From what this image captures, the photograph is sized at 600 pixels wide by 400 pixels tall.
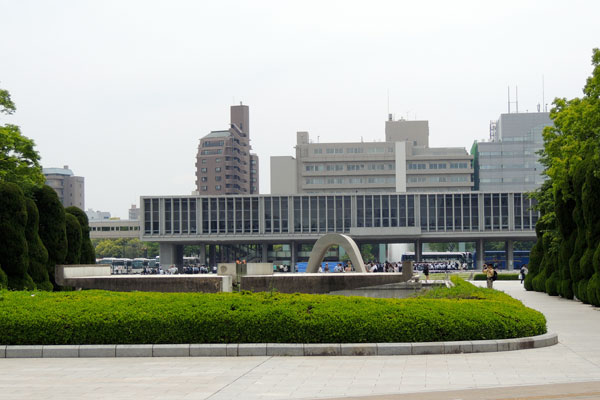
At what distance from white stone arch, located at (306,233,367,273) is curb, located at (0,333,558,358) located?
29.7 metres

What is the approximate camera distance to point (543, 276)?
148 ft

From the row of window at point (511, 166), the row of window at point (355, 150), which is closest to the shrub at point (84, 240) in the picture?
the row of window at point (355, 150)

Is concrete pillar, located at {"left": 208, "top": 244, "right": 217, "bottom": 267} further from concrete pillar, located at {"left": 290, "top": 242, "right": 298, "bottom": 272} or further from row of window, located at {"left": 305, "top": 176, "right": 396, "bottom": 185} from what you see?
row of window, located at {"left": 305, "top": 176, "right": 396, "bottom": 185}

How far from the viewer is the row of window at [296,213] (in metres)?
109

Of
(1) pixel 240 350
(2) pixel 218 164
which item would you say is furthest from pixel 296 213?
(1) pixel 240 350

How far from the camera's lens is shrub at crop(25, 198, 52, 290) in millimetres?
35938

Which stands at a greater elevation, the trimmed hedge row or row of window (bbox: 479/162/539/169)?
row of window (bbox: 479/162/539/169)

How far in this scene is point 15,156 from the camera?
46.3 metres

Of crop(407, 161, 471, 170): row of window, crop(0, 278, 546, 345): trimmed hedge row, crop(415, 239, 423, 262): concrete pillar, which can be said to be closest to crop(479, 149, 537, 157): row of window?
crop(407, 161, 471, 170): row of window

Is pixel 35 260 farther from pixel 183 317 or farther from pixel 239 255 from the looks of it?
pixel 239 255

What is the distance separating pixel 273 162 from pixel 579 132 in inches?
4591

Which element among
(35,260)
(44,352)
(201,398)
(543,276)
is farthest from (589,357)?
(543,276)

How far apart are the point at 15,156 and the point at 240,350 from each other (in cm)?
3487

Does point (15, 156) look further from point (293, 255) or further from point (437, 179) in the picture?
point (437, 179)
